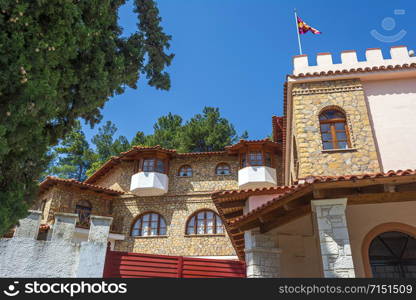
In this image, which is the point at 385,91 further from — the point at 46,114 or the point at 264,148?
the point at 264,148

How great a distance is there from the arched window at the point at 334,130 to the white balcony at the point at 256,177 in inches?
397

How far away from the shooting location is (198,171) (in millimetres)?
22312

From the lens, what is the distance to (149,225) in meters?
21.0

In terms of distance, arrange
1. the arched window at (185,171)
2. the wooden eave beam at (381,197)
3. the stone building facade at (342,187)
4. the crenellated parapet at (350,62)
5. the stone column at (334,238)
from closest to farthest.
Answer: the stone column at (334,238) → the stone building facade at (342,187) → the wooden eave beam at (381,197) → the crenellated parapet at (350,62) → the arched window at (185,171)

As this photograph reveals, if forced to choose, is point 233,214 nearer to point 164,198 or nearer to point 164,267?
point 164,267

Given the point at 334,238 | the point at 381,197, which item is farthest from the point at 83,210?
the point at 381,197

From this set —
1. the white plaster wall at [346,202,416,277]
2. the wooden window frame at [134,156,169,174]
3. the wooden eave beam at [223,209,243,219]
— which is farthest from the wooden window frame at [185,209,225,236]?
the white plaster wall at [346,202,416,277]

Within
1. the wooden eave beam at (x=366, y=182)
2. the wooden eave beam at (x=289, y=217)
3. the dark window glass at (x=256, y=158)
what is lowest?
the wooden eave beam at (x=289, y=217)

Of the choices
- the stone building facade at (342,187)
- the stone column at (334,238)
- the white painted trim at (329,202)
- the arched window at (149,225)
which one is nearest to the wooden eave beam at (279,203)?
the stone building facade at (342,187)

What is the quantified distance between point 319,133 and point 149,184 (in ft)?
42.1

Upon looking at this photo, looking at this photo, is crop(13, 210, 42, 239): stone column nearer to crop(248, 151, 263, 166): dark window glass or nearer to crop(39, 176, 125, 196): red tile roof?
crop(39, 176, 125, 196): red tile roof

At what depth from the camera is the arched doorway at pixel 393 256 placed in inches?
342

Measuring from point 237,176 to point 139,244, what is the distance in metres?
7.06

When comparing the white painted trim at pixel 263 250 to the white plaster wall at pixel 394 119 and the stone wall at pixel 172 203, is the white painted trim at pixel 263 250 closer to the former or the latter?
the white plaster wall at pixel 394 119
